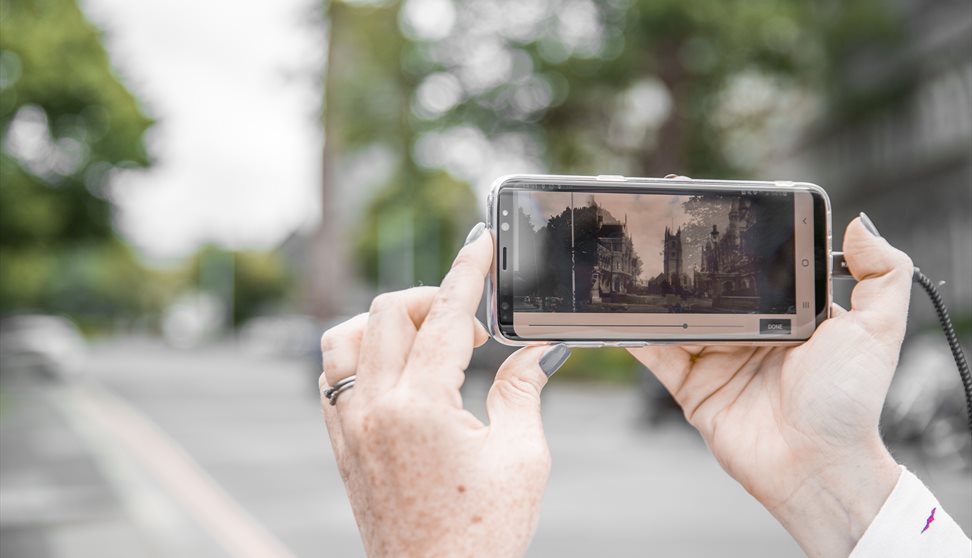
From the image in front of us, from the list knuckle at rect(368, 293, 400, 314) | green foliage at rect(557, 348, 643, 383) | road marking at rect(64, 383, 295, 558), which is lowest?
green foliage at rect(557, 348, 643, 383)

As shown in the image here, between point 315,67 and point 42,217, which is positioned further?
point 315,67

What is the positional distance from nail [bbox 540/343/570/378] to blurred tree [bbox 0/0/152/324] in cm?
2256

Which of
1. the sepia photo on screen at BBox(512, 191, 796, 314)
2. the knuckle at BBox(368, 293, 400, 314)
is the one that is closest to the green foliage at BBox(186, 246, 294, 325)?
the sepia photo on screen at BBox(512, 191, 796, 314)

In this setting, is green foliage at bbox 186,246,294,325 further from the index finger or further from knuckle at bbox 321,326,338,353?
the index finger

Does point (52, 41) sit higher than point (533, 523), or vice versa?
point (52, 41)

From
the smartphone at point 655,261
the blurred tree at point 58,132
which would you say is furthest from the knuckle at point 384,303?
the blurred tree at point 58,132

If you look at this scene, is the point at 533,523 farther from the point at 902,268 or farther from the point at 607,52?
the point at 607,52

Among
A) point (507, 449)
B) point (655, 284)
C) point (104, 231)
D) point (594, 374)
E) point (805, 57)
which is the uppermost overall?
point (805, 57)

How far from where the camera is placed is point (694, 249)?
203 cm

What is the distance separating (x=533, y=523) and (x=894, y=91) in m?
31.8

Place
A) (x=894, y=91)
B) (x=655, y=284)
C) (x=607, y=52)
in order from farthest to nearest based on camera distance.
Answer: (x=894, y=91), (x=607, y=52), (x=655, y=284)

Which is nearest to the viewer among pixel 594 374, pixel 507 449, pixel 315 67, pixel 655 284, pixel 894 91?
pixel 507 449

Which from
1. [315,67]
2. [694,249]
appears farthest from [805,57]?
[694,249]

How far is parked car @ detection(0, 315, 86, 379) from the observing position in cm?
2336
